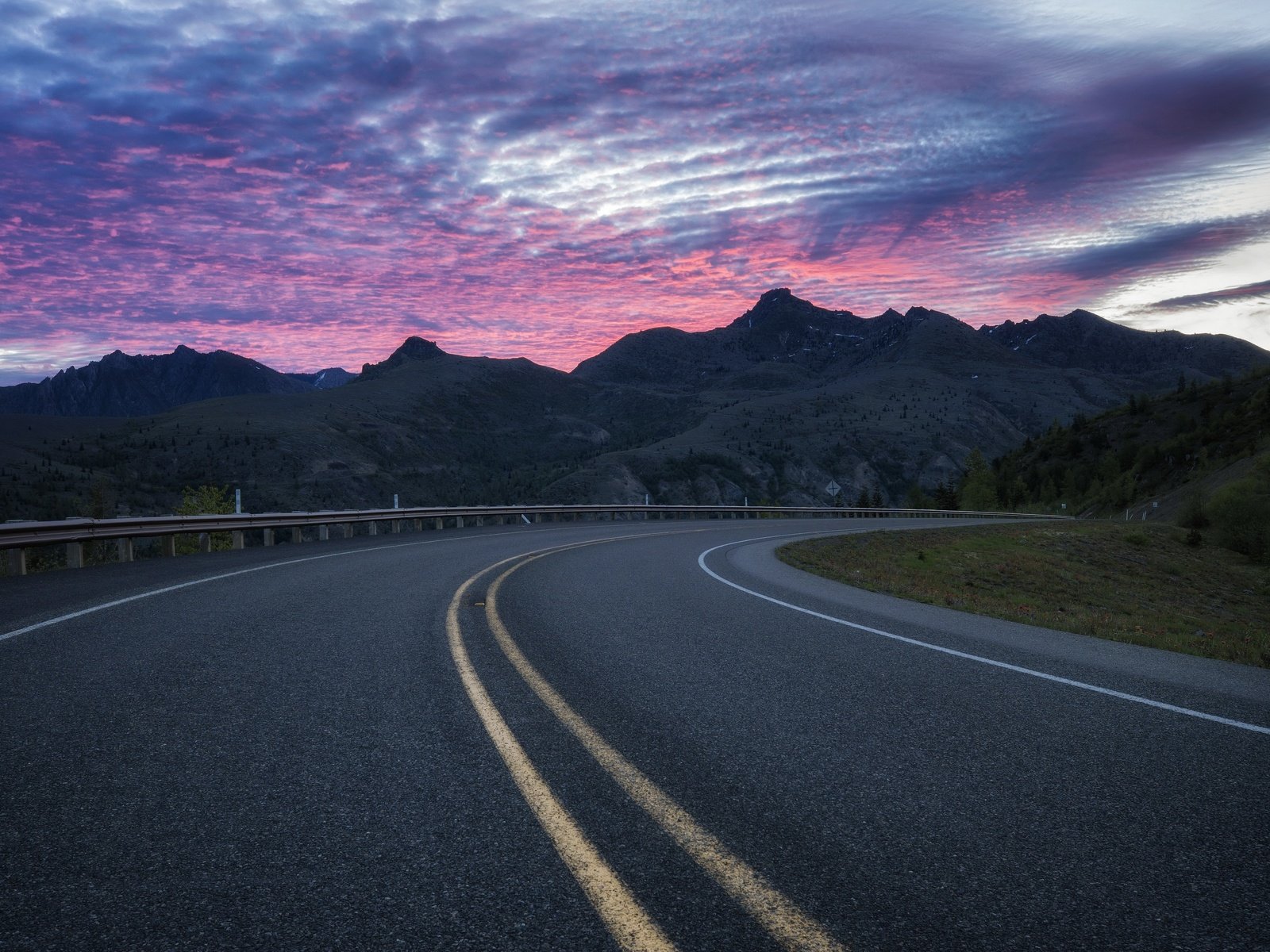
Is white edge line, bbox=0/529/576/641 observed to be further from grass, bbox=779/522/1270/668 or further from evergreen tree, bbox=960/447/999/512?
evergreen tree, bbox=960/447/999/512

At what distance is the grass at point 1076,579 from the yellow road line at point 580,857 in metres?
8.07

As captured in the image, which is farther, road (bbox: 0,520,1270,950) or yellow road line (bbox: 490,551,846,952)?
road (bbox: 0,520,1270,950)

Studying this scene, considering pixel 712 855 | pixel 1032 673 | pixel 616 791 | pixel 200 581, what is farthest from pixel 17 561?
pixel 1032 673

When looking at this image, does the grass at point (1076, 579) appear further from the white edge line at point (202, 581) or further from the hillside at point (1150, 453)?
the hillside at point (1150, 453)

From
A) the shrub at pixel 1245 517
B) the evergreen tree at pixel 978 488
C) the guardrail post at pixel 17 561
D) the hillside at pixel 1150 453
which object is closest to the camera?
the guardrail post at pixel 17 561

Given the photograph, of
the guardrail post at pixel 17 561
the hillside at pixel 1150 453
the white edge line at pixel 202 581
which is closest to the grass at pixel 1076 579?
the white edge line at pixel 202 581

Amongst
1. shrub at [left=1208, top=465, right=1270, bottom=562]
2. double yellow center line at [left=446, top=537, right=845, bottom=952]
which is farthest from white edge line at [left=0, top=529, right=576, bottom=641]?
shrub at [left=1208, top=465, right=1270, bottom=562]

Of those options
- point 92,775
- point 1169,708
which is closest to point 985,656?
point 1169,708

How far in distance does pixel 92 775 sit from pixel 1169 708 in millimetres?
6832

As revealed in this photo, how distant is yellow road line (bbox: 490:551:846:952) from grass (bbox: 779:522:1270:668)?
7.61 metres

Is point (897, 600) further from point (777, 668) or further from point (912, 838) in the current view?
point (912, 838)

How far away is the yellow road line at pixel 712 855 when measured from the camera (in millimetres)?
2799

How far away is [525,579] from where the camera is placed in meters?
14.1

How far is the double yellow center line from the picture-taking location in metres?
2.80
